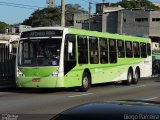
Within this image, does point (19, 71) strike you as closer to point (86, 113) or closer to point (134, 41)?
point (134, 41)

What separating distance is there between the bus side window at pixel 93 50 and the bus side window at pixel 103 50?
0.60 meters

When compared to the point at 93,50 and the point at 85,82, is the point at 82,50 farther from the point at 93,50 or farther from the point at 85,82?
the point at 85,82

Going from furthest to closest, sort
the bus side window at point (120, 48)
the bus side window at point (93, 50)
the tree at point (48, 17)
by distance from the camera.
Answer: the tree at point (48, 17) → the bus side window at point (120, 48) → the bus side window at point (93, 50)

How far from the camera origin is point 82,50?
2322 centimetres

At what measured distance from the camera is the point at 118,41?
28125 millimetres

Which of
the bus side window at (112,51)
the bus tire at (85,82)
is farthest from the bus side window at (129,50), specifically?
the bus tire at (85,82)

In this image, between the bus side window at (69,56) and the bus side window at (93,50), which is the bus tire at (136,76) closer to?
the bus side window at (93,50)

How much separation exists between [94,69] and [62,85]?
305 cm

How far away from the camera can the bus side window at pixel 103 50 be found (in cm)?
2559

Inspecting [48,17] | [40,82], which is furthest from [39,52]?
[48,17]

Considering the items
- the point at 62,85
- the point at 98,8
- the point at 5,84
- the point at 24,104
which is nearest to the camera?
the point at 24,104

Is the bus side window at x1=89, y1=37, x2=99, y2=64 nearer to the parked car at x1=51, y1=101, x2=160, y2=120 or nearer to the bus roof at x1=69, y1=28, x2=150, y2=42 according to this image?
the bus roof at x1=69, y1=28, x2=150, y2=42

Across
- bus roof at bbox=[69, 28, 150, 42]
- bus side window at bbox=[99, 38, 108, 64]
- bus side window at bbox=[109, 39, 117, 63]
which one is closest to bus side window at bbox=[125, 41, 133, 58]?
bus roof at bbox=[69, 28, 150, 42]

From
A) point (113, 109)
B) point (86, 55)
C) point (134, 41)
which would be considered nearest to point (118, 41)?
point (134, 41)
